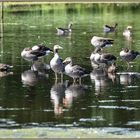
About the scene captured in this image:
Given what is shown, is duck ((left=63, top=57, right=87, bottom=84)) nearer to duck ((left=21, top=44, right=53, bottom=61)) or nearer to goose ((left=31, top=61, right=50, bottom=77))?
goose ((left=31, top=61, right=50, bottom=77))

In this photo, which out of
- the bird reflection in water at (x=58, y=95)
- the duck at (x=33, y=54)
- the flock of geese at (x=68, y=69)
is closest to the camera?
the bird reflection in water at (x=58, y=95)

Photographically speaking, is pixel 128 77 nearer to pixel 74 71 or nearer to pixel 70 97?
pixel 74 71

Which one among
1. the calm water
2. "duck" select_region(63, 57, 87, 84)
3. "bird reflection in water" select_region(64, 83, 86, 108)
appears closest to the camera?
the calm water

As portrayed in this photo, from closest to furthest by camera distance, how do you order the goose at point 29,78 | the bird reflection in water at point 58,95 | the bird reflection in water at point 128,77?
the bird reflection in water at point 58,95 → the bird reflection in water at point 128,77 → the goose at point 29,78

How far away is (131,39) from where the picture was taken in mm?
37438

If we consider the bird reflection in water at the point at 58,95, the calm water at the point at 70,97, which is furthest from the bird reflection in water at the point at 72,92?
the bird reflection in water at the point at 58,95

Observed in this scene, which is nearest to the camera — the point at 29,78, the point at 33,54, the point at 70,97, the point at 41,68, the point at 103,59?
the point at 70,97

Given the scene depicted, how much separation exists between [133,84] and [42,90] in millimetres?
3142

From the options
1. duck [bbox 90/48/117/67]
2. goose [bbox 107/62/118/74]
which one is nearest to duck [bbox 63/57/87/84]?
goose [bbox 107/62/118/74]

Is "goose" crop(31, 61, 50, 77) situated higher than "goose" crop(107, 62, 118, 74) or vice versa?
"goose" crop(107, 62, 118, 74)

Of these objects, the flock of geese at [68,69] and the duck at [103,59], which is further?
the duck at [103,59]

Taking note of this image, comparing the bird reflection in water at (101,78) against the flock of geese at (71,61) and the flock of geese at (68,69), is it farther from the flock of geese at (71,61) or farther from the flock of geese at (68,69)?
the flock of geese at (71,61)

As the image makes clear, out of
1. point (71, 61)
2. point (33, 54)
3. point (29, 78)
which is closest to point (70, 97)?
point (71, 61)

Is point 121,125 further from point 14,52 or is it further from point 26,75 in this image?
point 14,52
